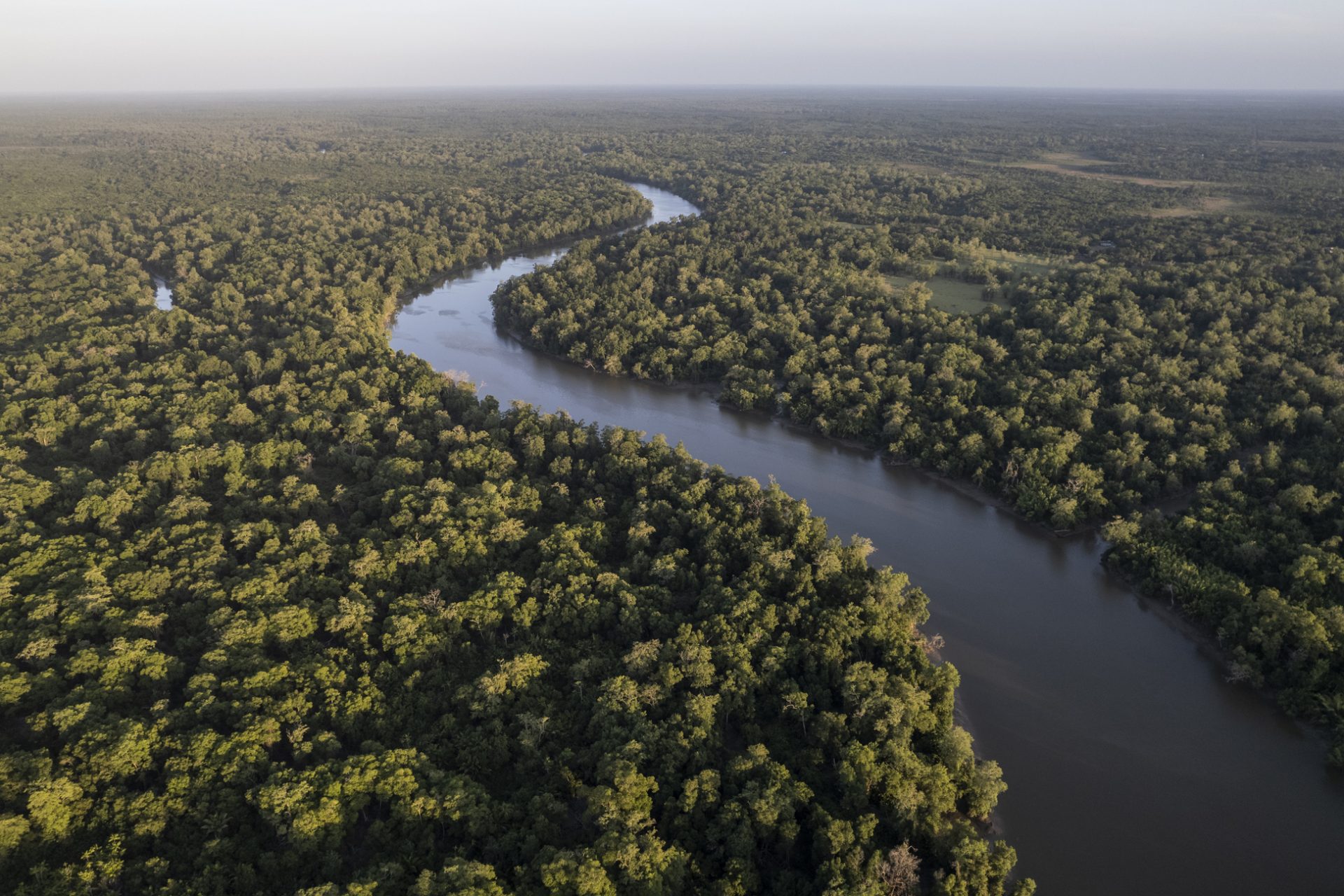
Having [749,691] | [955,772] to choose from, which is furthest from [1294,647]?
[749,691]

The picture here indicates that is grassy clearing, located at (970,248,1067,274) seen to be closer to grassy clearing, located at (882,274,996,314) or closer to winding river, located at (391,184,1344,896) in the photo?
grassy clearing, located at (882,274,996,314)

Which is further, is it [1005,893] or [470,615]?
[470,615]

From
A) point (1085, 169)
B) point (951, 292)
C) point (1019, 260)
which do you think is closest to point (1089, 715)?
point (951, 292)

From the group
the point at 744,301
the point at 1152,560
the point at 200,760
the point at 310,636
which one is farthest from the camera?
the point at 744,301

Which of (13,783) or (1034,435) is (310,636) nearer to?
(13,783)

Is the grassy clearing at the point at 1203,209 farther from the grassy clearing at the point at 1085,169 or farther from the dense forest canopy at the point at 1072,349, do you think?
the grassy clearing at the point at 1085,169
